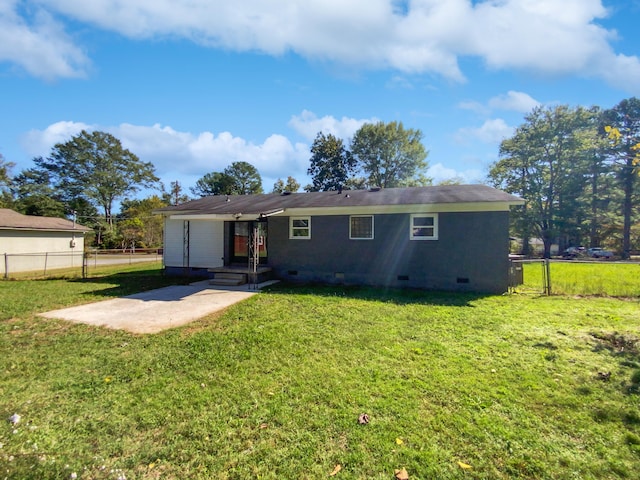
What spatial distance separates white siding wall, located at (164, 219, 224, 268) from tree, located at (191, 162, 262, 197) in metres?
34.4

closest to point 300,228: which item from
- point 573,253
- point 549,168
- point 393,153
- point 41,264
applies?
point 41,264

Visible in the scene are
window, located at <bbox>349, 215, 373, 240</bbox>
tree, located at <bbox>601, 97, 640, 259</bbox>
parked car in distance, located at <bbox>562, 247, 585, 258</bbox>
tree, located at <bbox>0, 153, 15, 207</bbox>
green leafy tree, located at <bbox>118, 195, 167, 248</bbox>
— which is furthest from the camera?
green leafy tree, located at <bbox>118, 195, 167, 248</bbox>

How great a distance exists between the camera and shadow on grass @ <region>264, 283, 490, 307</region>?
812 cm

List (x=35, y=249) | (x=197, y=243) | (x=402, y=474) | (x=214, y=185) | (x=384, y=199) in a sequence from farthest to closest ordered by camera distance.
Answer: (x=214, y=185)
(x=35, y=249)
(x=197, y=243)
(x=384, y=199)
(x=402, y=474)

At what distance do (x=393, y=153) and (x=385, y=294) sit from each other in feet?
103

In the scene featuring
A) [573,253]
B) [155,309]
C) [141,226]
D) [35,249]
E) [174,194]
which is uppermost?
[174,194]

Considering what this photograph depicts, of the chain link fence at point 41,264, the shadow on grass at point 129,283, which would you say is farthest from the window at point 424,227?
the chain link fence at point 41,264

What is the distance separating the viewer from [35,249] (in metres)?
19.3

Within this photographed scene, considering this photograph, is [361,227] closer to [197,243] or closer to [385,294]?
[385,294]

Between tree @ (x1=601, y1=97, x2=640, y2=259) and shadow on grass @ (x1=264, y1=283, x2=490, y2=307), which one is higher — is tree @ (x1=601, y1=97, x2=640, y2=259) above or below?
above

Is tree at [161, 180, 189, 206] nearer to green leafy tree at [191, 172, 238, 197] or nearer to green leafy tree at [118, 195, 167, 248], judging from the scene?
green leafy tree at [191, 172, 238, 197]

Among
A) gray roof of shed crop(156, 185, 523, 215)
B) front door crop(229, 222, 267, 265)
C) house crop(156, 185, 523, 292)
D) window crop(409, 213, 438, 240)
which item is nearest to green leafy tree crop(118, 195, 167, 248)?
house crop(156, 185, 523, 292)

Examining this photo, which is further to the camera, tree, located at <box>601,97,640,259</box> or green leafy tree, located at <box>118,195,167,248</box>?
green leafy tree, located at <box>118,195,167,248</box>

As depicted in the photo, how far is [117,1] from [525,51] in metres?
11.3
